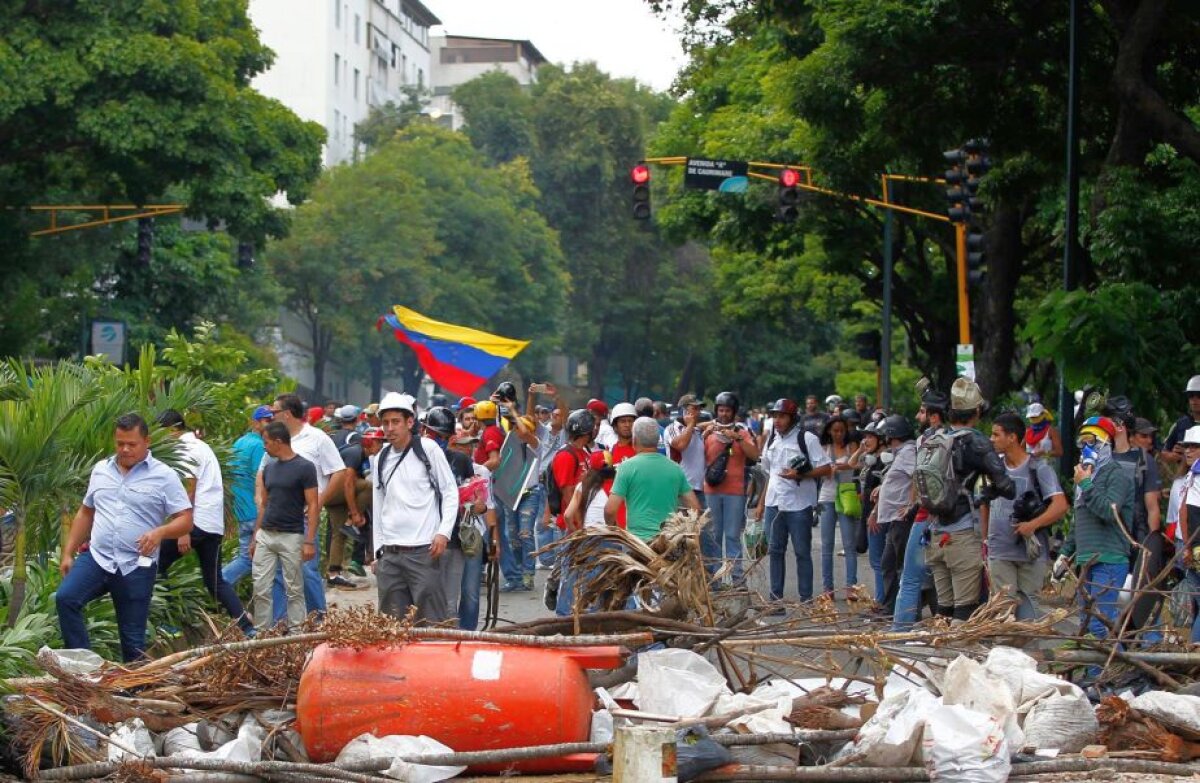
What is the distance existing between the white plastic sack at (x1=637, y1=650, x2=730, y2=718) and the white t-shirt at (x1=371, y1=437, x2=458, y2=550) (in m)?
2.62

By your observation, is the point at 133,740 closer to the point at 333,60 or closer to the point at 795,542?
the point at 795,542

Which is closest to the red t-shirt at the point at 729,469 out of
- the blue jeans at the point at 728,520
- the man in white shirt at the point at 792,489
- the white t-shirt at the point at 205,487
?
the blue jeans at the point at 728,520

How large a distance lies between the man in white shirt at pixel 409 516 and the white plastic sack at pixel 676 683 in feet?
8.48

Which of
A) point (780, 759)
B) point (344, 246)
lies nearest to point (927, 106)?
point (780, 759)

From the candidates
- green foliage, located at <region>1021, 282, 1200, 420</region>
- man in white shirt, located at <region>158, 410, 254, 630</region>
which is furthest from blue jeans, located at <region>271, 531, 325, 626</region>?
green foliage, located at <region>1021, 282, 1200, 420</region>

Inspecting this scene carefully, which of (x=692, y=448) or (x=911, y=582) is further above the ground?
(x=692, y=448)

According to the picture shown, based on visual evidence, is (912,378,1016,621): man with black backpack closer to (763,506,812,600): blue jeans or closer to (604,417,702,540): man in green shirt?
(604,417,702,540): man in green shirt

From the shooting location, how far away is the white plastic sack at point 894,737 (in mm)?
7625

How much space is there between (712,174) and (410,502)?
624 inches

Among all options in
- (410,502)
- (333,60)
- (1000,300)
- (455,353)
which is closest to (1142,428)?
(410,502)

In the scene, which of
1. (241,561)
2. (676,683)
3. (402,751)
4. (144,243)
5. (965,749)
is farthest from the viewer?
(144,243)

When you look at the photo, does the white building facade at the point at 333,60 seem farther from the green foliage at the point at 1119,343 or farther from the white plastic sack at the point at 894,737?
the white plastic sack at the point at 894,737

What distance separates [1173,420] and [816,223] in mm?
16040

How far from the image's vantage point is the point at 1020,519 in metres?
11.2
